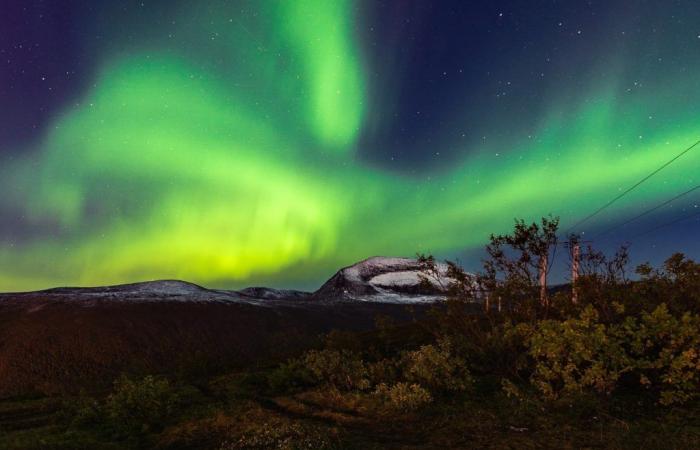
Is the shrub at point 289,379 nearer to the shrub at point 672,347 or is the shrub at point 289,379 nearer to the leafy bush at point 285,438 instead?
the leafy bush at point 285,438

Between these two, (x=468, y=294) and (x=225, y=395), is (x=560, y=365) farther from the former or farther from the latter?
(x=225, y=395)

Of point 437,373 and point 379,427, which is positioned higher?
point 437,373

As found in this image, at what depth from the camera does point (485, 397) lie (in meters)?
13.6

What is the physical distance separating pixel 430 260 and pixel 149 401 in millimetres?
12155

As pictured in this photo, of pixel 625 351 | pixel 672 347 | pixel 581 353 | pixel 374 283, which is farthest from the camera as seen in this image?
pixel 374 283

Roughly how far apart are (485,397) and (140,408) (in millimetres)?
9564

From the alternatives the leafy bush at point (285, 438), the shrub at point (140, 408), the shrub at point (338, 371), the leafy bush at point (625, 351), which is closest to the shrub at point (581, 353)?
the leafy bush at point (625, 351)

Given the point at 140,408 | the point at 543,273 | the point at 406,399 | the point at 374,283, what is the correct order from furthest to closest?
the point at 374,283 < the point at 543,273 < the point at 140,408 < the point at 406,399

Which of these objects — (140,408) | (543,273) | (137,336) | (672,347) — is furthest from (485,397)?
(137,336)

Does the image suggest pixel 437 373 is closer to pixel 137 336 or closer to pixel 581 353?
pixel 581 353

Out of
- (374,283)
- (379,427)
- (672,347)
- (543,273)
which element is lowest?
(379,427)

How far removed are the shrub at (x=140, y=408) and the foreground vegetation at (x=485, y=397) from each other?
0.12 ft

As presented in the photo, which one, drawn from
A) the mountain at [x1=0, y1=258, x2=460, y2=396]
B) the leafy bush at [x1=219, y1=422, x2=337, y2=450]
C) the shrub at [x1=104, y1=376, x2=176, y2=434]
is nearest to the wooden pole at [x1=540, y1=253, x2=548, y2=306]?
the mountain at [x1=0, y1=258, x2=460, y2=396]

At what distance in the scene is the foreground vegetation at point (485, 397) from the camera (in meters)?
10.3
